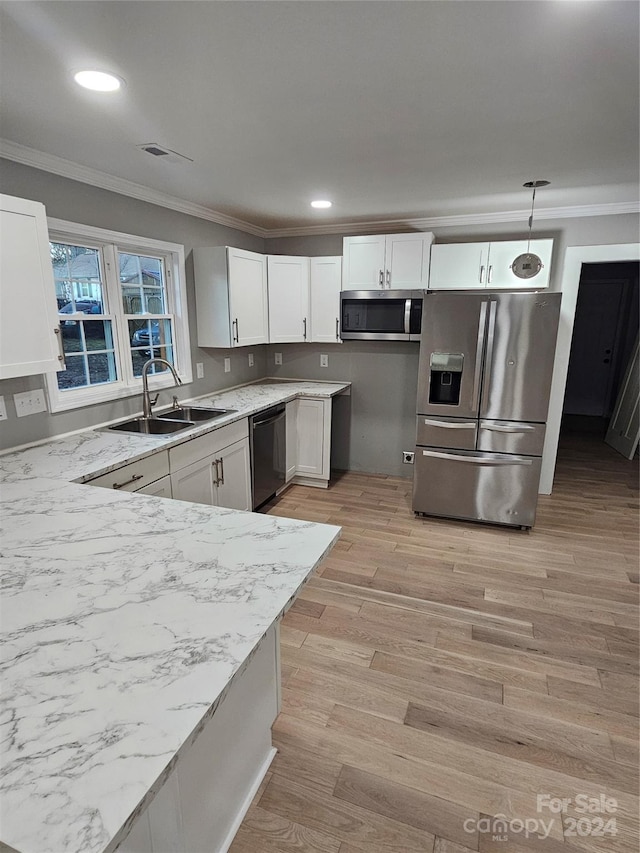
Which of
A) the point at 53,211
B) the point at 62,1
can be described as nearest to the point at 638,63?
the point at 62,1

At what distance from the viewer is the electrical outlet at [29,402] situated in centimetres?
221

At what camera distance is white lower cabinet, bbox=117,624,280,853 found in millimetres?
1001

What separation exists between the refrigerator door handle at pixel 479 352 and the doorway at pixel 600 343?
3.59m

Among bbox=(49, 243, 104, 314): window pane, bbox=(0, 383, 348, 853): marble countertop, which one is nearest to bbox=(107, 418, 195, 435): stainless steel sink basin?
bbox=(49, 243, 104, 314): window pane

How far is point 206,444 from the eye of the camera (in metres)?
2.76

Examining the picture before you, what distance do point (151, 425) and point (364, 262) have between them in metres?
2.22

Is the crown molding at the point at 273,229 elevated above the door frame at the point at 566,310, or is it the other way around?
the crown molding at the point at 273,229

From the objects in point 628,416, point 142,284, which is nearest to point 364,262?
point 142,284

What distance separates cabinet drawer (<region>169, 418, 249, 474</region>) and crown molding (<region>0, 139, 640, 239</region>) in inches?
61.6

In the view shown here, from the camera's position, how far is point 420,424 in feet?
11.3

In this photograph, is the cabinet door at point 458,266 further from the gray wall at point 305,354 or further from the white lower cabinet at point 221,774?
the white lower cabinet at point 221,774

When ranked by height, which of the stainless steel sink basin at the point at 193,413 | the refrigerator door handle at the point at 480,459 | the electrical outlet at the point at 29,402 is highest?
the electrical outlet at the point at 29,402

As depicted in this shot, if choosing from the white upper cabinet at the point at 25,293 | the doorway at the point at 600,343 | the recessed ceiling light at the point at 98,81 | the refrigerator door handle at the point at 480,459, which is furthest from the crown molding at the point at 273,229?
the doorway at the point at 600,343

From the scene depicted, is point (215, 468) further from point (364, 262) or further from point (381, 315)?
point (364, 262)
